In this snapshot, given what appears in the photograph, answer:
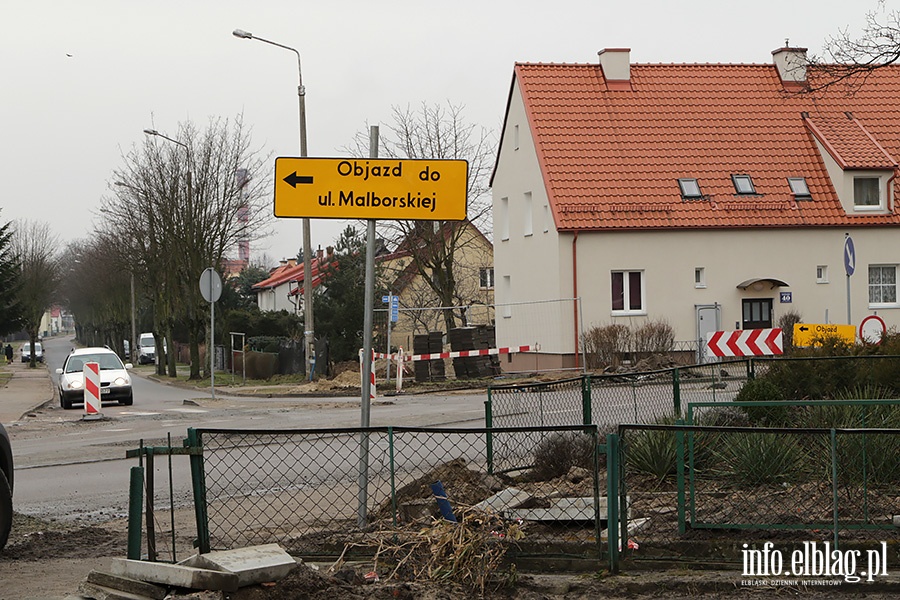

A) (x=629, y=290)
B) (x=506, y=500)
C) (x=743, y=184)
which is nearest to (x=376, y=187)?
(x=506, y=500)

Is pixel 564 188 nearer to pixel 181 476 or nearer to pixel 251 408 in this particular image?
pixel 251 408

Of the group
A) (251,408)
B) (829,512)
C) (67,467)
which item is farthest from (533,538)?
(251,408)

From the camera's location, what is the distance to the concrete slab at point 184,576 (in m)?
5.79

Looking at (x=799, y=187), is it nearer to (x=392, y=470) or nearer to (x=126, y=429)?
(x=126, y=429)

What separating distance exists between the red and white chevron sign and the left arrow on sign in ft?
41.9

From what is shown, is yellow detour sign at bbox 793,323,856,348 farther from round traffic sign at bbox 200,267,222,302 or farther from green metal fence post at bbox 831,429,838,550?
round traffic sign at bbox 200,267,222,302

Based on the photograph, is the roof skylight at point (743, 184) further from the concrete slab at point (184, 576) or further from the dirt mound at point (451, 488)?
the concrete slab at point (184, 576)

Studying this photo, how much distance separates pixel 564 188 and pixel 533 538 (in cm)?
2852

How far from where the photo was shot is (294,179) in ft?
27.3

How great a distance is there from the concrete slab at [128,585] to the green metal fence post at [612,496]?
8.10 ft

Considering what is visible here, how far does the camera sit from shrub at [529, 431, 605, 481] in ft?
29.0

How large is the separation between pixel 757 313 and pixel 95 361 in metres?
19.3

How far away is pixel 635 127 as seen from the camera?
37.1 meters

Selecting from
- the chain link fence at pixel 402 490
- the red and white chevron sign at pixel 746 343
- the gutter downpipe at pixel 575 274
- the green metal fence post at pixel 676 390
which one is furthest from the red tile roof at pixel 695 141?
the chain link fence at pixel 402 490
